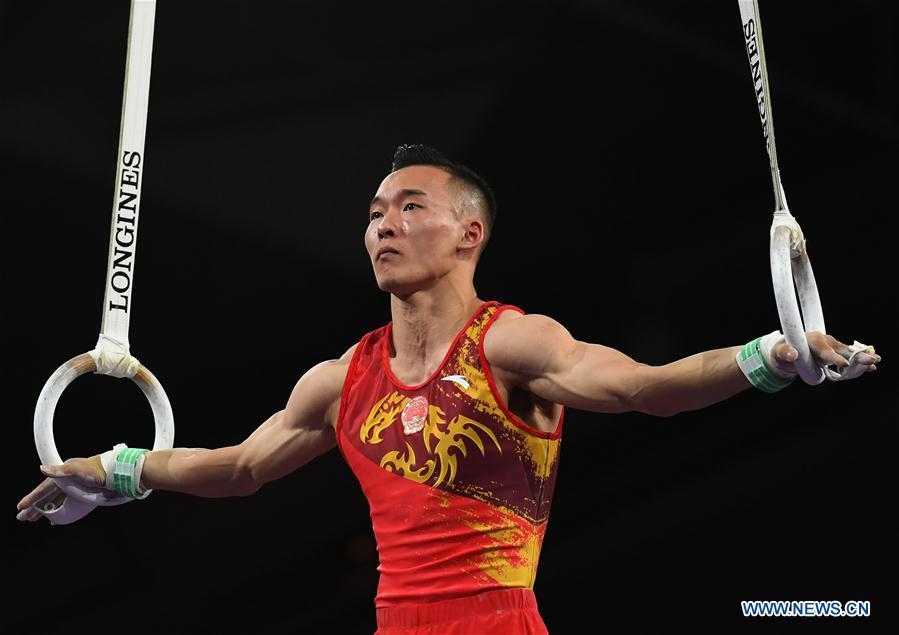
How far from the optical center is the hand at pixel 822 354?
202cm

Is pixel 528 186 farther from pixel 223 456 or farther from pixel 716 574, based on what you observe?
pixel 223 456

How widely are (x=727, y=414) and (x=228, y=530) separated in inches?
91.4

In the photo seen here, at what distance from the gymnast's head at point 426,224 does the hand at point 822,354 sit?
101 centimetres

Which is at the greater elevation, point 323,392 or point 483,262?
point 483,262

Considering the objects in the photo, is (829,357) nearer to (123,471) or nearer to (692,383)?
(692,383)

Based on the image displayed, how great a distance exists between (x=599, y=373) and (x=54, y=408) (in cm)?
156

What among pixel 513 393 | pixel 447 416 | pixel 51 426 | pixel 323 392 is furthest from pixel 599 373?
pixel 51 426

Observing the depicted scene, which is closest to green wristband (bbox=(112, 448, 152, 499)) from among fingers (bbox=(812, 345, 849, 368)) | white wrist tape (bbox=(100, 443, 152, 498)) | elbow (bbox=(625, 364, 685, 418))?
white wrist tape (bbox=(100, 443, 152, 498))

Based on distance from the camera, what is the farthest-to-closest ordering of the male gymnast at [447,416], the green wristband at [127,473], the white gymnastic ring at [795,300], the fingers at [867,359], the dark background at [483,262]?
the dark background at [483,262] → the green wristband at [127,473] → the male gymnast at [447,416] → the white gymnastic ring at [795,300] → the fingers at [867,359]

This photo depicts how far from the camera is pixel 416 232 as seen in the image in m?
2.87

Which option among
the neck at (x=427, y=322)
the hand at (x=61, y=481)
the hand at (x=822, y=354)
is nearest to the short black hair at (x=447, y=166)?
the neck at (x=427, y=322)

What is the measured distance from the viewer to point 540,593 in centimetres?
452

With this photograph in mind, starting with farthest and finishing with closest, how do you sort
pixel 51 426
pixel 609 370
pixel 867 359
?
pixel 51 426 < pixel 609 370 < pixel 867 359

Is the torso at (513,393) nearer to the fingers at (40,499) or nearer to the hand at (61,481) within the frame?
the hand at (61,481)
